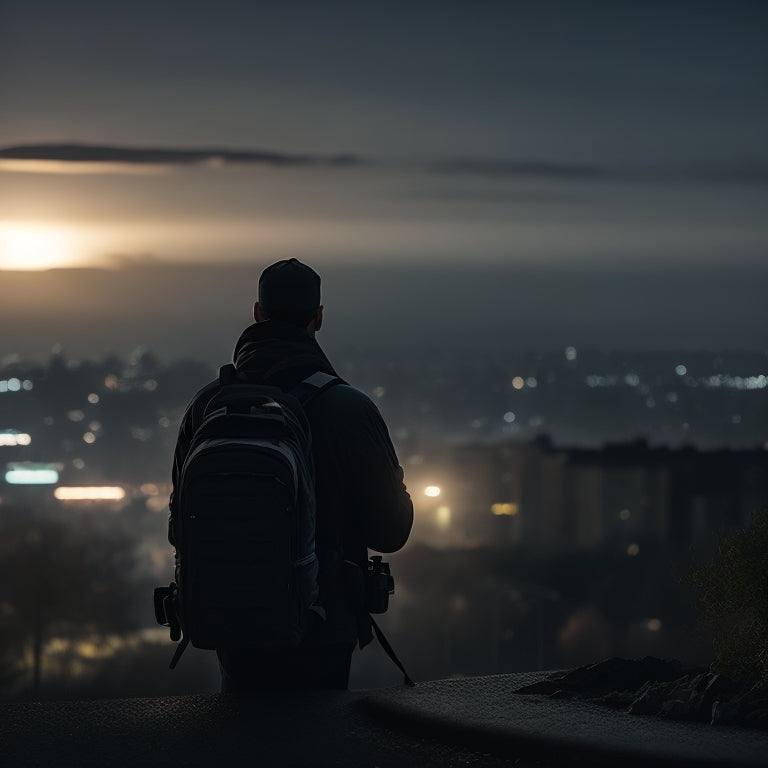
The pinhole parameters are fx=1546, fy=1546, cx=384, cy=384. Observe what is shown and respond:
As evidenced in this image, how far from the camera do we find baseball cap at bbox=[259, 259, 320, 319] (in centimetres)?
634

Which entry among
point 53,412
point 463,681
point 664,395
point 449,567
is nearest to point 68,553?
point 449,567

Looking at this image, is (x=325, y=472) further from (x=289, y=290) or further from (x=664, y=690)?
(x=664, y=690)

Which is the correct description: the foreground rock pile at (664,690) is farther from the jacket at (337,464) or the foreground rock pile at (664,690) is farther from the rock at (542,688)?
the jacket at (337,464)

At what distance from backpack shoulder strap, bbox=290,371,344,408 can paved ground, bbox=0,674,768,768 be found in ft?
4.17

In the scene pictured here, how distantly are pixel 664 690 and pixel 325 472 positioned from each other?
193 centimetres

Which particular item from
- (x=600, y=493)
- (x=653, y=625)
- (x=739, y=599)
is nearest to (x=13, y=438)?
(x=653, y=625)

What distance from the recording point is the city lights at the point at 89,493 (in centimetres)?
12419

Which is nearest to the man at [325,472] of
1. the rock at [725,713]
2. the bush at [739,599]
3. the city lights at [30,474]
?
the rock at [725,713]

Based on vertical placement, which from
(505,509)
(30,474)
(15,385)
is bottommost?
A: (505,509)

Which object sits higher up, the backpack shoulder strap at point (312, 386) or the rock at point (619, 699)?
the backpack shoulder strap at point (312, 386)

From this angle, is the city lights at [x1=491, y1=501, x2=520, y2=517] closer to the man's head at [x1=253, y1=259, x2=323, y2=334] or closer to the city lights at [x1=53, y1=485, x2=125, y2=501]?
the city lights at [x1=53, y1=485, x2=125, y2=501]

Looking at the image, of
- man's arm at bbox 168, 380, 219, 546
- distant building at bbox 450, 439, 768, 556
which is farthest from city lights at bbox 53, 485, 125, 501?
man's arm at bbox 168, 380, 219, 546

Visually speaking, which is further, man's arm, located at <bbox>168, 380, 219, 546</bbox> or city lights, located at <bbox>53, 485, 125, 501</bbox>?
city lights, located at <bbox>53, 485, 125, 501</bbox>

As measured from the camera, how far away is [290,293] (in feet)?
20.8
